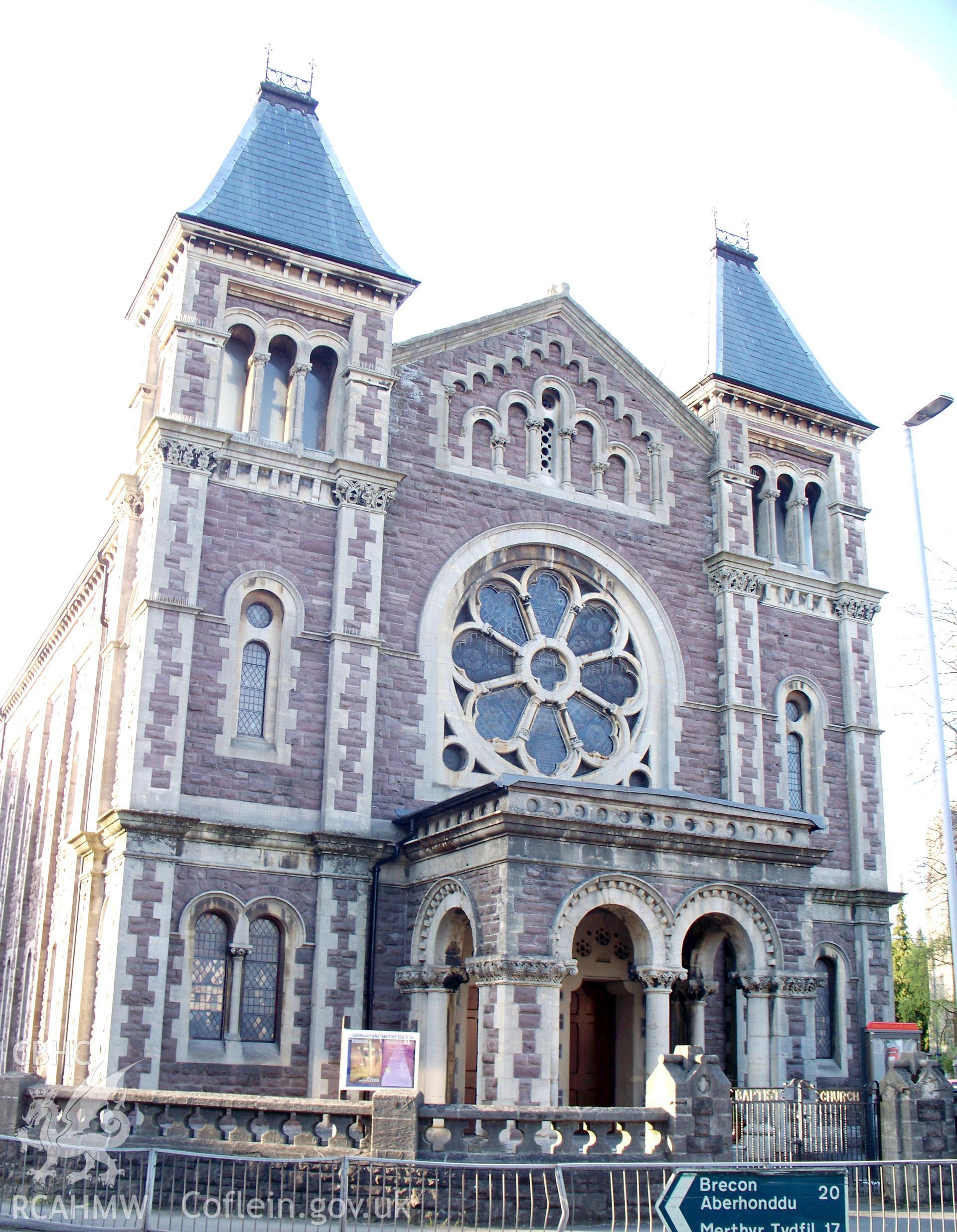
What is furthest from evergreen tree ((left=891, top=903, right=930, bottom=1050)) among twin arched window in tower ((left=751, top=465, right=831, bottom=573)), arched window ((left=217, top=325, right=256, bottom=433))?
arched window ((left=217, top=325, right=256, bottom=433))

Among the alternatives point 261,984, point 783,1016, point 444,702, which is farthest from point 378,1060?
point 444,702

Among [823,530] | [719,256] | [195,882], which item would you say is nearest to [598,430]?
[823,530]

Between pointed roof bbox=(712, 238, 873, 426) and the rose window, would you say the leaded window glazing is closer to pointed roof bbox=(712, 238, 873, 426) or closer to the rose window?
the rose window

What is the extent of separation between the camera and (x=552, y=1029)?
1975 cm

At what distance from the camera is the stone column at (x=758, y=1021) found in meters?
21.5

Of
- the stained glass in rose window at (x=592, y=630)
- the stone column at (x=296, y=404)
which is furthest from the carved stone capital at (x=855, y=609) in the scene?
the stone column at (x=296, y=404)

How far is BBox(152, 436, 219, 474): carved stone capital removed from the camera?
950 inches

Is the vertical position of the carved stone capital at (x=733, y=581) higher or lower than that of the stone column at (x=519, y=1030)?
higher

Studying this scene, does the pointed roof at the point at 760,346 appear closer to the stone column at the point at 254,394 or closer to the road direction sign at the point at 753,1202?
the stone column at the point at 254,394

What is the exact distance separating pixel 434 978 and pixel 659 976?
390 cm

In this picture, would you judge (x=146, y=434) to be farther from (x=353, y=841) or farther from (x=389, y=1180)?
(x=389, y=1180)

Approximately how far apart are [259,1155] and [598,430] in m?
17.6

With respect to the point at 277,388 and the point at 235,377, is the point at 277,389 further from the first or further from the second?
the point at 235,377

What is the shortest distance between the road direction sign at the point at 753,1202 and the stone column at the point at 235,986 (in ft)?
40.9
